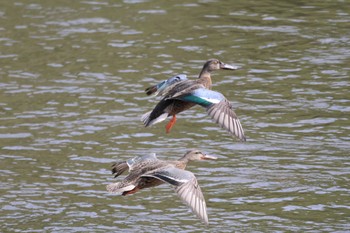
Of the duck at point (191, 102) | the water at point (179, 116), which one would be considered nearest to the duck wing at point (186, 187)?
the duck at point (191, 102)

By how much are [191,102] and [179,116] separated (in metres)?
4.64

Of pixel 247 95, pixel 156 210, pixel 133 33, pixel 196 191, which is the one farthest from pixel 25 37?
pixel 196 191

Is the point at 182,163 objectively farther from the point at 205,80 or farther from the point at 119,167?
the point at 205,80

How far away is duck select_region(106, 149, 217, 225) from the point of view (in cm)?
1088

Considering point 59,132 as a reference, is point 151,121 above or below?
above

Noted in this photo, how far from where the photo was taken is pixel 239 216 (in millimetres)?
12898

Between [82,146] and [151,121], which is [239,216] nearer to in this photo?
[151,121]

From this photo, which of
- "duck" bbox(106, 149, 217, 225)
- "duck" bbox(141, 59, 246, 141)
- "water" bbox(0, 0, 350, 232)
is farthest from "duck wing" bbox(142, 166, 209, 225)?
"water" bbox(0, 0, 350, 232)

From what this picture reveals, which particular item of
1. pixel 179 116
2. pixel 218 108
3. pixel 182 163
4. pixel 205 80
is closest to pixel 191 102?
pixel 218 108

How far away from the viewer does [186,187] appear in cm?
1103

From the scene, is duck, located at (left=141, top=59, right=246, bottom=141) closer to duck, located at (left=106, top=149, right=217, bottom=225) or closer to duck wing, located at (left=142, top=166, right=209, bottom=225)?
duck, located at (left=106, top=149, right=217, bottom=225)

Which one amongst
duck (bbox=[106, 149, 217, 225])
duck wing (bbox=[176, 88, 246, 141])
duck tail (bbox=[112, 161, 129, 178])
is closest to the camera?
duck (bbox=[106, 149, 217, 225])

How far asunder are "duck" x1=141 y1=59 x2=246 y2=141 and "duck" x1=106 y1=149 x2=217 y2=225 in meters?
0.43

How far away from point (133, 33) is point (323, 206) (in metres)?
8.21
